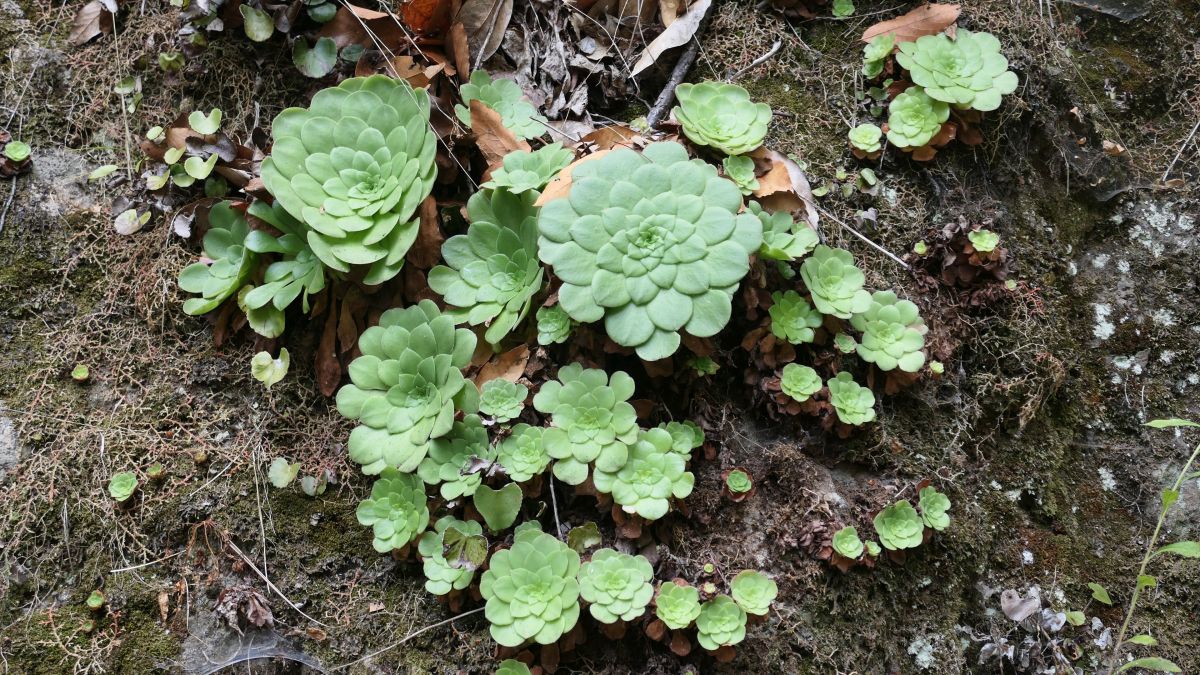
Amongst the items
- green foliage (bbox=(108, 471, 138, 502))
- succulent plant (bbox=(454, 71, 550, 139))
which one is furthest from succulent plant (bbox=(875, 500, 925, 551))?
green foliage (bbox=(108, 471, 138, 502))

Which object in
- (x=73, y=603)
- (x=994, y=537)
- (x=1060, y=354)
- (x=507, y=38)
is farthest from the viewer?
(x=507, y=38)

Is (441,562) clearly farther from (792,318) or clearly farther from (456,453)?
(792,318)

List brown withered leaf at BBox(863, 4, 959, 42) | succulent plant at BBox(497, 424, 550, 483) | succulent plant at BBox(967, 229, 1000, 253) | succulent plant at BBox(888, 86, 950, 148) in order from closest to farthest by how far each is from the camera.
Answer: succulent plant at BBox(497, 424, 550, 483) → succulent plant at BBox(967, 229, 1000, 253) → succulent plant at BBox(888, 86, 950, 148) → brown withered leaf at BBox(863, 4, 959, 42)

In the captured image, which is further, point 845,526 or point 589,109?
point 589,109

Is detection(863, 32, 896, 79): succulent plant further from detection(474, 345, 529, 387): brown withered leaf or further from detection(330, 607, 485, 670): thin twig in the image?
detection(330, 607, 485, 670): thin twig

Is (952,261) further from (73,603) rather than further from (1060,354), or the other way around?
(73,603)

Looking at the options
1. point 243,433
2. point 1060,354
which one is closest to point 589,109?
point 243,433

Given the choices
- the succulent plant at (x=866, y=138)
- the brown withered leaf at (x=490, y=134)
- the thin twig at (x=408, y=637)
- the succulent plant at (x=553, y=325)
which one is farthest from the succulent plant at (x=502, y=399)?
the succulent plant at (x=866, y=138)
